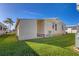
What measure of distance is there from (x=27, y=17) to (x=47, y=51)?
1.15 feet

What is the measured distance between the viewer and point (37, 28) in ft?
6.70

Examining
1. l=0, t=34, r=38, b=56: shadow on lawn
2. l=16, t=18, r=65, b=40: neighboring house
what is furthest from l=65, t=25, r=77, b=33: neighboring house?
l=0, t=34, r=38, b=56: shadow on lawn

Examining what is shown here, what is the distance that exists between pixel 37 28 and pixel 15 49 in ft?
0.89

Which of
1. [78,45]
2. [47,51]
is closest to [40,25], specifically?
[47,51]

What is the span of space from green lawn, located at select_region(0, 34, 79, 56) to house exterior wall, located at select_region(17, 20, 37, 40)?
45 millimetres

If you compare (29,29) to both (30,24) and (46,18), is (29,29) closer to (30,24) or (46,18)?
(30,24)

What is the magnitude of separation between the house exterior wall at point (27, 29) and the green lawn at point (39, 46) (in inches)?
1.8

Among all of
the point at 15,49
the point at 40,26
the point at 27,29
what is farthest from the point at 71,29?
the point at 15,49

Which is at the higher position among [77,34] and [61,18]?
[61,18]

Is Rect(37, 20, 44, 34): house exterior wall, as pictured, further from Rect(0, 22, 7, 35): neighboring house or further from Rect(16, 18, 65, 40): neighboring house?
Rect(0, 22, 7, 35): neighboring house

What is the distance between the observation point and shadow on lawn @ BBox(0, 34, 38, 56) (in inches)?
78.2

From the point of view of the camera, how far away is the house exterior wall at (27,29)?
2025 millimetres

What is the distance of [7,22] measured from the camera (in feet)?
6.51

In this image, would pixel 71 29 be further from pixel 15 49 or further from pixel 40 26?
pixel 15 49
